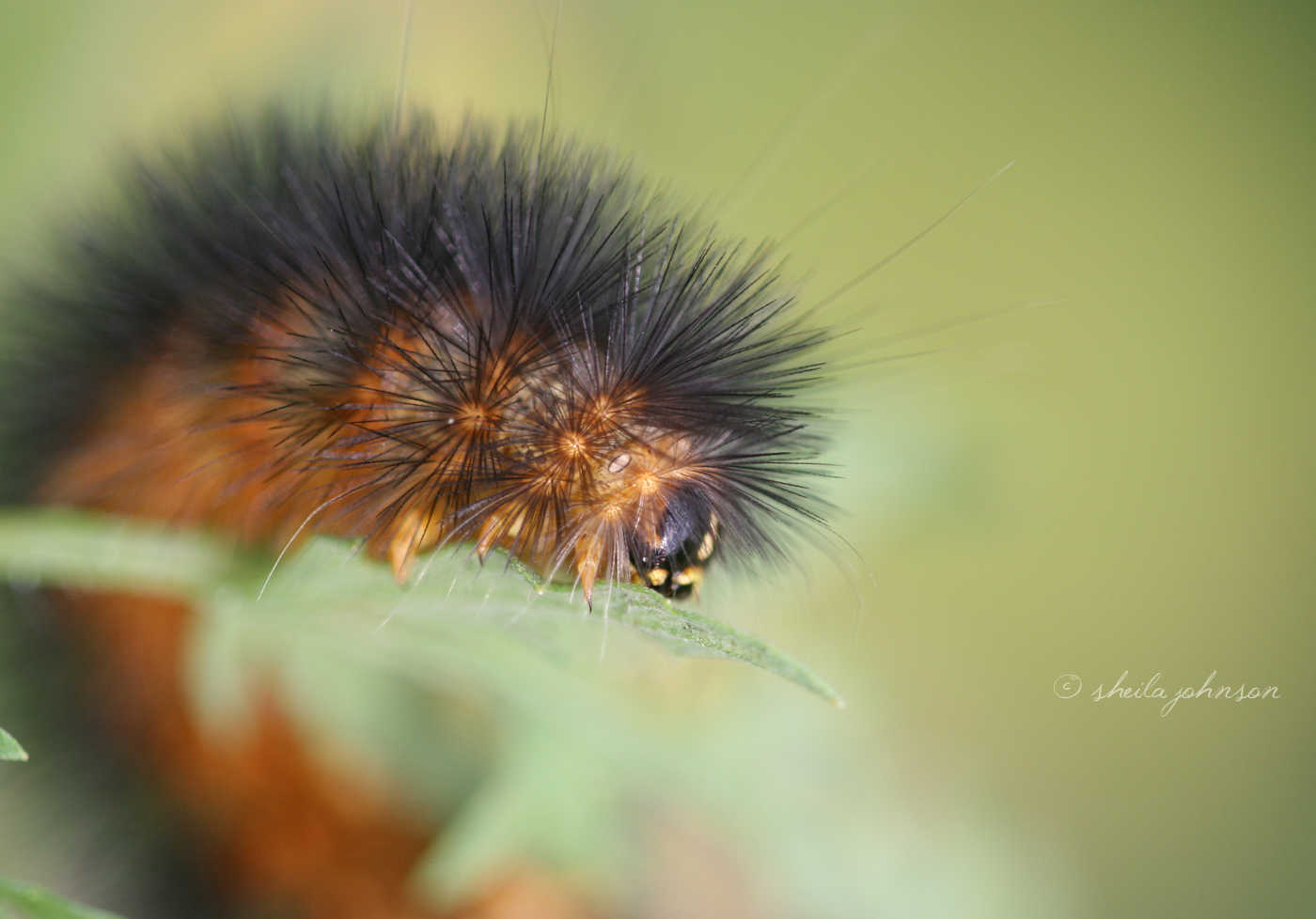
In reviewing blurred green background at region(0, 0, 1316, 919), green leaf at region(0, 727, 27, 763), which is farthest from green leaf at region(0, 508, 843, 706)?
blurred green background at region(0, 0, 1316, 919)

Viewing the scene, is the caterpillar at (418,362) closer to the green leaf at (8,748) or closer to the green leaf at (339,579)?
the green leaf at (339,579)

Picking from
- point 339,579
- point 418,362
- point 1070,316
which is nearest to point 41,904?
point 339,579

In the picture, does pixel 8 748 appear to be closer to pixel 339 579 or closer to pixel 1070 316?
pixel 339 579

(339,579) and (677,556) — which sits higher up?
(677,556)

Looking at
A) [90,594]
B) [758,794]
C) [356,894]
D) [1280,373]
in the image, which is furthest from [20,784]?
[1280,373]

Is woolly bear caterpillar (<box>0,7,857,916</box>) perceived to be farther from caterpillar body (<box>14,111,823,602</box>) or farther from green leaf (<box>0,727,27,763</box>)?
green leaf (<box>0,727,27,763</box>)

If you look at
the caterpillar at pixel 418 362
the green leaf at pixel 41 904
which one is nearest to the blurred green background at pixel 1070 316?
the caterpillar at pixel 418 362

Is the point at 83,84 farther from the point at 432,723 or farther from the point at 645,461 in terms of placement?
the point at 645,461
